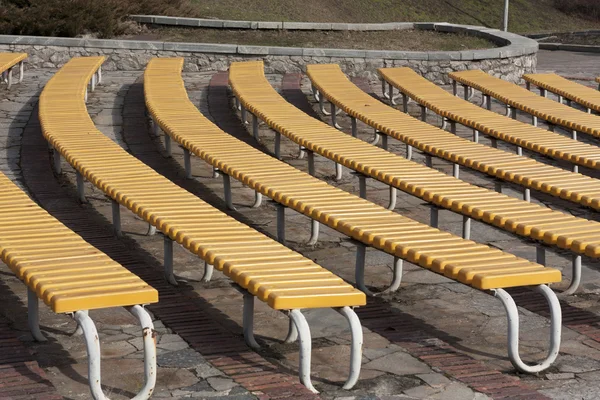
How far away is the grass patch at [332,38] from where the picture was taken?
655 inches

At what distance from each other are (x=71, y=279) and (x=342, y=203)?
6.99ft

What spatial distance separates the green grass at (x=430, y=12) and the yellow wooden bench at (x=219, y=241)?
17144 mm

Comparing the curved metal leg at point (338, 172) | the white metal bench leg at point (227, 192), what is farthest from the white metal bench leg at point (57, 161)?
the curved metal leg at point (338, 172)

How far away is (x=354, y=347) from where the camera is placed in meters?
4.64

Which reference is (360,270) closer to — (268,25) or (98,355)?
(98,355)

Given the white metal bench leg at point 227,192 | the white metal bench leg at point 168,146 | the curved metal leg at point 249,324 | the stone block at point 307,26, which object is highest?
the curved metal leg at point 249,324

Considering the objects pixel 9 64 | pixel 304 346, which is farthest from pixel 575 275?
pixel 9 64

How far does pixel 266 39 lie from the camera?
16.9 meters

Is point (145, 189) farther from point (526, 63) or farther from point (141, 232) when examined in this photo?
point (526, 63)

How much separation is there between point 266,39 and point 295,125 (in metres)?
7.92

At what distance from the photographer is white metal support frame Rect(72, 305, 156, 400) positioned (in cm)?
443

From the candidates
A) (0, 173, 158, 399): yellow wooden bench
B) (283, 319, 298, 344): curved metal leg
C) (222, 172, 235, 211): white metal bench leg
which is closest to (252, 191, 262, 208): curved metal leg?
(222, 172, 235, 211): white metal bench leg

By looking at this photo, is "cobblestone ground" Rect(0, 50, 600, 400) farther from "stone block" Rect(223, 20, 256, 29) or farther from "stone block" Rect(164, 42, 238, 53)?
"stone block" Rect(223, 20, 256, 29)

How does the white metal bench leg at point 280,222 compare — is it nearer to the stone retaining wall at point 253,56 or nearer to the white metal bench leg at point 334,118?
the white metal bench leg at point 334,118
